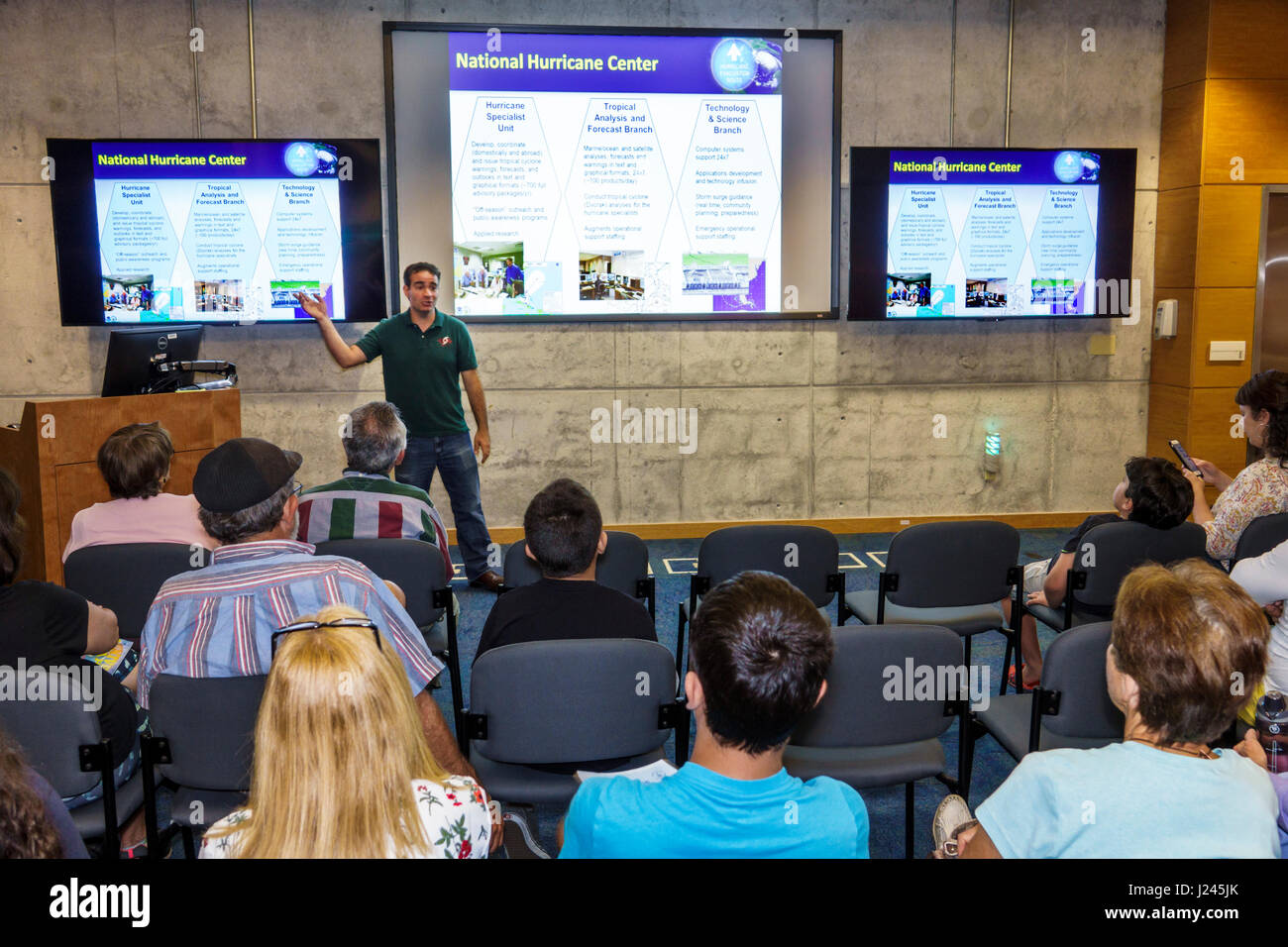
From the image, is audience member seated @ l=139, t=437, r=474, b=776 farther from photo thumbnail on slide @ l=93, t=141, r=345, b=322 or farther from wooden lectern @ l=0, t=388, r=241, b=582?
photo thumbnail on slide @ l=93, t=141, r=345, b=322

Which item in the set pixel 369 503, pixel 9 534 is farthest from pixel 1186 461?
pixel 9 534

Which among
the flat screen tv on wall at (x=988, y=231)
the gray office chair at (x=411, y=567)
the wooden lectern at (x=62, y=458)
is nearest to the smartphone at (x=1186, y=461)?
the flat screen tv on wall at (x=988, y=231)

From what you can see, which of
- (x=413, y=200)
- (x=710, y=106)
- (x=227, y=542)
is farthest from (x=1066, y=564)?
(x=413, y=200)

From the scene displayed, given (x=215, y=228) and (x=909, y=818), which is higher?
(x=215, y=228)

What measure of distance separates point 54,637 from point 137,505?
1201mm

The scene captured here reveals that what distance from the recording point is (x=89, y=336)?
6.35 m

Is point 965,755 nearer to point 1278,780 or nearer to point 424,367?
point 1278,780

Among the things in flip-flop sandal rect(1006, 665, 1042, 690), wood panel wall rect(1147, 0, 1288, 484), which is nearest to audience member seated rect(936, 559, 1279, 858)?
flip-flop sandal rect(1006, 665, 1042, 690)

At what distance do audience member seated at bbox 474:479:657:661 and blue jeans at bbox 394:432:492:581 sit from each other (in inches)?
111

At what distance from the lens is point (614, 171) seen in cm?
641

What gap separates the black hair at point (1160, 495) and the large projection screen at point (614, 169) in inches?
132

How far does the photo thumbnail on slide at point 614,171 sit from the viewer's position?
20.6 ft

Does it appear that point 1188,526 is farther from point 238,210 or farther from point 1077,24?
point 238,210

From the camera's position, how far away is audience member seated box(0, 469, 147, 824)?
2.34 m
